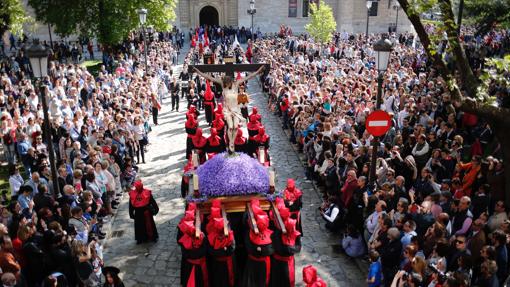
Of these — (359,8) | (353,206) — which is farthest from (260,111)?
(359,8)

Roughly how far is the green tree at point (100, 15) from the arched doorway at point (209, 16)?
21.3 m

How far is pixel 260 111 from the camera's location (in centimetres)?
2225

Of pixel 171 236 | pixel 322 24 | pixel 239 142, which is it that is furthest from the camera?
pixel 322 24

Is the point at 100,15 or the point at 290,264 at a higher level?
the point at 100,15

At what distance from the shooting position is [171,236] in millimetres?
11023

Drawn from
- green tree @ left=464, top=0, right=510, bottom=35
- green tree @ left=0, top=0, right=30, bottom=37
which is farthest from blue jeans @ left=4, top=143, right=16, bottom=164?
green tree @ left=464, top=0, right=510, bottom=35

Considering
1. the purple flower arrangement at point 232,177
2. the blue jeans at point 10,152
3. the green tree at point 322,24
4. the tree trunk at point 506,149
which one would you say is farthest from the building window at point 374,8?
the purple flower arrangement at point 232,177

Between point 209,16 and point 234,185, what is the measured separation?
45.6m

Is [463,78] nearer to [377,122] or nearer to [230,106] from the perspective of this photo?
[377,122]

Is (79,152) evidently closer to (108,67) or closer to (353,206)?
(353,206)

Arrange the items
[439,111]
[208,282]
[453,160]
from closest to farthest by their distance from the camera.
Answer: [208,282], [453,160], [439,111]

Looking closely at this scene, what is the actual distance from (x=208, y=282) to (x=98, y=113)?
360 inches

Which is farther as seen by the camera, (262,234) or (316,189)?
(316,189)

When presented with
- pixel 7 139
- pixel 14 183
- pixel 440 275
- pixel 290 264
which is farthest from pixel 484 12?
pixel 7 139
